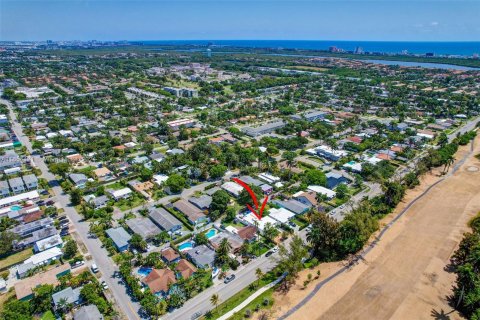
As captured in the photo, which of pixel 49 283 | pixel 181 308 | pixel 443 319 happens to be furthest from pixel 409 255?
pixel 49 283

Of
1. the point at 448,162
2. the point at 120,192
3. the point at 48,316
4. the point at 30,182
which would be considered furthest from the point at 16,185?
the point at 448,162

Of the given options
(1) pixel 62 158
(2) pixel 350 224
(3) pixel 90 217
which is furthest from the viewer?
(1) pixel 62 158

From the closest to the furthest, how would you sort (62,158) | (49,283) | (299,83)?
1. (49,283)
2. (62,158)
3. (299,83)

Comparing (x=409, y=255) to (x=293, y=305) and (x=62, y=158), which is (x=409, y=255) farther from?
(x=62, y=158)

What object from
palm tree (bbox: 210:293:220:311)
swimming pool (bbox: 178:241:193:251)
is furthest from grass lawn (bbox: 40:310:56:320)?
palm tree (bbox: 210:293:220:311)

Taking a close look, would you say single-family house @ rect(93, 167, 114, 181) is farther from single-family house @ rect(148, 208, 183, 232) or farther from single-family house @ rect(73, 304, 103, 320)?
single-family house @ rect(73, 304, 103, 320)

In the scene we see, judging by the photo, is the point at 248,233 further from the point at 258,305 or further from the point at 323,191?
the point at 323,191
